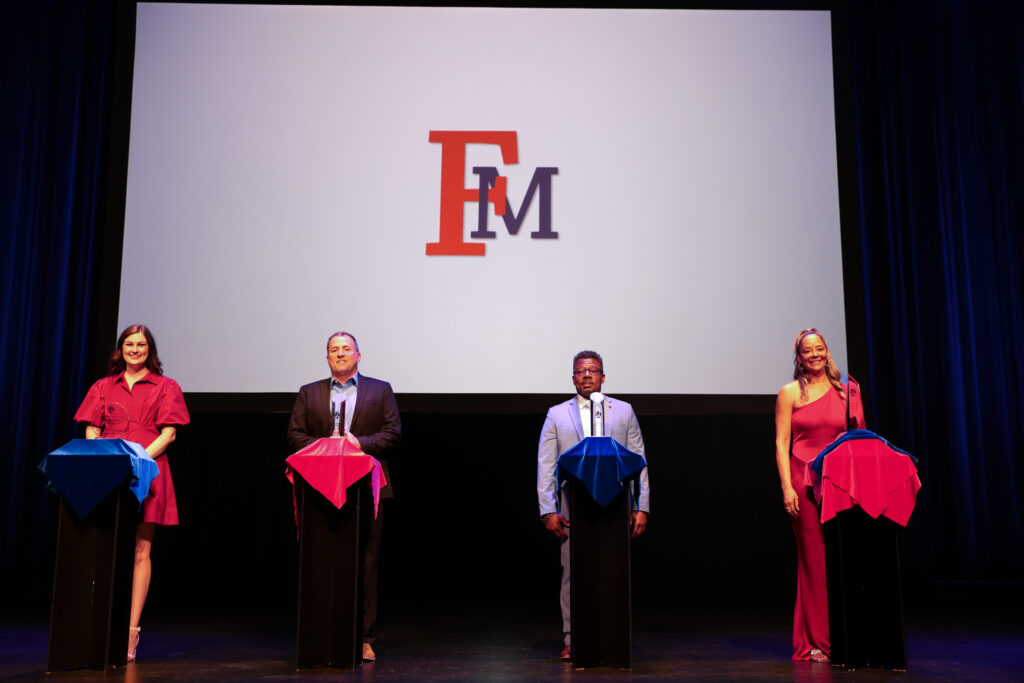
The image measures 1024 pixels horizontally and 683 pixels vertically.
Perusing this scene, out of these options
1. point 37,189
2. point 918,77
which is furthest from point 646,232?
point 37,189

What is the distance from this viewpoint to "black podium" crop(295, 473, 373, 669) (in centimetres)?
319

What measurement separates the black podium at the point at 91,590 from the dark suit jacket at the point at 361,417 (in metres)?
0.77

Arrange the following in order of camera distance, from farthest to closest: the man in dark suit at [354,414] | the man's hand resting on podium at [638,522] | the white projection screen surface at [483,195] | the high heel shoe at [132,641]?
1. the white projection screen surface at [483,195]
2. the man in dark suit at [354,414]
3. the man's hand resting on podium at [638,522]
4. the high heel shoe at [132,641]

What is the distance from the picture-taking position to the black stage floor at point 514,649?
3105mm

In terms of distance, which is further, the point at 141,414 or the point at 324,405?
the point at 324,405

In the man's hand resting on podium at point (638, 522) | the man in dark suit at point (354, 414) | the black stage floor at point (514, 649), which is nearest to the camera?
the black stage floor at point (514, 649)

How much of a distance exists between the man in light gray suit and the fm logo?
4.92ft

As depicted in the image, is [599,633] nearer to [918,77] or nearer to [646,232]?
[646,232]

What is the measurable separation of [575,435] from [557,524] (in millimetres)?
390

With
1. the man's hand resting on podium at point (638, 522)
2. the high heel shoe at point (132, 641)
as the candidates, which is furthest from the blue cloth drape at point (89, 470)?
the man's hand resting on podium at point (638, 522)

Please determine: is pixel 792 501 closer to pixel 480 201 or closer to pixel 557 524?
pixel 557 524

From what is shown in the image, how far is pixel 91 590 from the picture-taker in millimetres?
3135

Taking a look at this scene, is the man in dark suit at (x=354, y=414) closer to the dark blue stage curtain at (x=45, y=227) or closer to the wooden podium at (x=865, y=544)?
the wooden podium at (x=865, y=544)

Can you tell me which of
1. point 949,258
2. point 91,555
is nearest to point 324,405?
point 91,555
